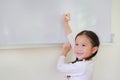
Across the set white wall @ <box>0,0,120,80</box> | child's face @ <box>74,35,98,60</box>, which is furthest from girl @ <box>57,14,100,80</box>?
white wall @ <box>0,0,120,80</box>

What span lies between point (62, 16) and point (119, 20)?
1.85ft

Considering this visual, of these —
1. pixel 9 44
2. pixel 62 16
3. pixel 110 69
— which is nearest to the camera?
pixel 9 44

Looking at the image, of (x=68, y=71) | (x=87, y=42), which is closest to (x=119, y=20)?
(x=87, y=42)

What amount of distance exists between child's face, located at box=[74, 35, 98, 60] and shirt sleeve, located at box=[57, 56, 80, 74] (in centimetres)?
10

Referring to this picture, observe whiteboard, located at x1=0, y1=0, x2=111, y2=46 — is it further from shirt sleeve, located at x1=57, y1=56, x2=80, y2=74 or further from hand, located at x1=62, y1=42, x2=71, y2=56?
shirt sleeve, located at x1=57, y1=56, x2=80, y2=74

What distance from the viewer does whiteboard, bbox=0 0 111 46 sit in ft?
4.46

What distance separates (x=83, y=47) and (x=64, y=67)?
0.19 meters

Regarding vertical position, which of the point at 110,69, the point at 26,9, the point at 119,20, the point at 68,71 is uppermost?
the point at 26,9

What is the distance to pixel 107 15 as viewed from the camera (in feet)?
5.63

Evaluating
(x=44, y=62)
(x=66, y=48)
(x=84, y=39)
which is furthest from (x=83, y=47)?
(x=44, y=62)

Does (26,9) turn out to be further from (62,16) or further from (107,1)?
(107,1)

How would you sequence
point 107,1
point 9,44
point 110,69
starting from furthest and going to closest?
point 110,69
point 107,1
point 9,44

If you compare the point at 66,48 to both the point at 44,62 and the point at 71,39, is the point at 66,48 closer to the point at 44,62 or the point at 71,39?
the point at 71,39

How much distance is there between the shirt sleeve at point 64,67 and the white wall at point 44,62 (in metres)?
0.08
